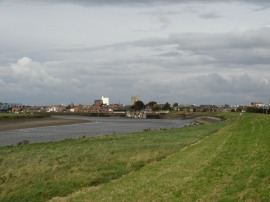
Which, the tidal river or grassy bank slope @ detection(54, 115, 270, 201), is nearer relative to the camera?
grassy bank slope @ detection(54, 115, 270, 201)

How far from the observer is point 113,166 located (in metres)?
21.0

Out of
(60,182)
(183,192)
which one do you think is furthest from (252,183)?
(60,182)

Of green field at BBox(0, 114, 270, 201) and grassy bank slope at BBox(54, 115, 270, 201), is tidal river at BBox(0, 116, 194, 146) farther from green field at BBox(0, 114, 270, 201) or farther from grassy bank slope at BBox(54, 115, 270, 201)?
grassy bank slope at BBox(54, 115, 270, 201)

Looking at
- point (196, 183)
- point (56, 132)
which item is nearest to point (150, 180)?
point (196, 183)

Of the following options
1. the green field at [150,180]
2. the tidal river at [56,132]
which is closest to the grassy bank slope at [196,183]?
the green field at [150,180]

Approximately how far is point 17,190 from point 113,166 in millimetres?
6644

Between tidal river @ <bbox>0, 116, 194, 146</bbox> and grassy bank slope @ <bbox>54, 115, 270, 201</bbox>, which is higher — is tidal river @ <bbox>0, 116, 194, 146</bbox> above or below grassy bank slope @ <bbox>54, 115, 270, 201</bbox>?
below

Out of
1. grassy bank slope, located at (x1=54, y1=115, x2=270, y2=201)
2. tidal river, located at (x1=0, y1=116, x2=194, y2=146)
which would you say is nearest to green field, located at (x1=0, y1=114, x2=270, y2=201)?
grassy bank slope, located at (x1=54, y1=115, x2=270, y2=201)

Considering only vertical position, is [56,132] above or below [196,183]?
below

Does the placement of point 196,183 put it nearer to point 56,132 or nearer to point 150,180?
point 150,180

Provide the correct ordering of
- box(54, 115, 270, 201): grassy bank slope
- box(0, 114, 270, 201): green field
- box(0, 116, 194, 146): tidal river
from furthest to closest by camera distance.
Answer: box(0, 116, 194, 146): tidal river → box(0, 114, 270, 201): green field → box(54, 115, 270, 201): grassy bank slope

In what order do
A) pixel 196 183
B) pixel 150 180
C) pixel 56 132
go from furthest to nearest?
pixel 56 132, pixel 150 180, pixel 196 183

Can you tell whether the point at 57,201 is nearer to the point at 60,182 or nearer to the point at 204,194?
the point at 60,182

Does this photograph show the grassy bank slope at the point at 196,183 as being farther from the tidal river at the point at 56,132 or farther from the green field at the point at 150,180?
the tidal river at the point at 56,132
